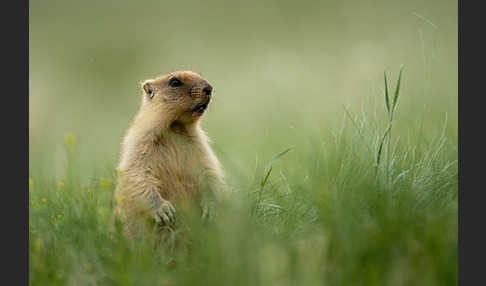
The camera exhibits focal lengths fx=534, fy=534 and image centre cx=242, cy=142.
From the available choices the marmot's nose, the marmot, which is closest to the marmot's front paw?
the marmot

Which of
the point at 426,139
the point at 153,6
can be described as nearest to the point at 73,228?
the point at 426,139

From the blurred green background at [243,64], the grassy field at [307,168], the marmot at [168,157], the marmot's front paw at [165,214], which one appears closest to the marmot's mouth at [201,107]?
the marmot at [168,157]

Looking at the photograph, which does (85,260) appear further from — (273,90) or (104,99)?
(104,99)

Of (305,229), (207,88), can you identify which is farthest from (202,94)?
(305,229)

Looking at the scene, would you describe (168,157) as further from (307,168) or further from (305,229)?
(305,229)

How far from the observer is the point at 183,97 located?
461cm

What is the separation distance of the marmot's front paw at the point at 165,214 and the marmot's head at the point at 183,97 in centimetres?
86

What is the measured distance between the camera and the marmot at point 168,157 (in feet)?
13.8

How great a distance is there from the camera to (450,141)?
3.91 metres

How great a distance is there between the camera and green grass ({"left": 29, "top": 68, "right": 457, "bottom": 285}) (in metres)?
2.66

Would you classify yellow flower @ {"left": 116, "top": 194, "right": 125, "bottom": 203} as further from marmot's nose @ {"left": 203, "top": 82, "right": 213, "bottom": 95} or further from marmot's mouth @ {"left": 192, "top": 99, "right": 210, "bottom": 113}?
marmot's nose @ {"left": 203, "top": 82, "right": 213, "bottom": 95}

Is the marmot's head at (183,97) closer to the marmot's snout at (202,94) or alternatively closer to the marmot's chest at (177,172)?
the marmot's snout at (202,94)

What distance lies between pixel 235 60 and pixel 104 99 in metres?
2.87

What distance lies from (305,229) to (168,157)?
1.53 m
